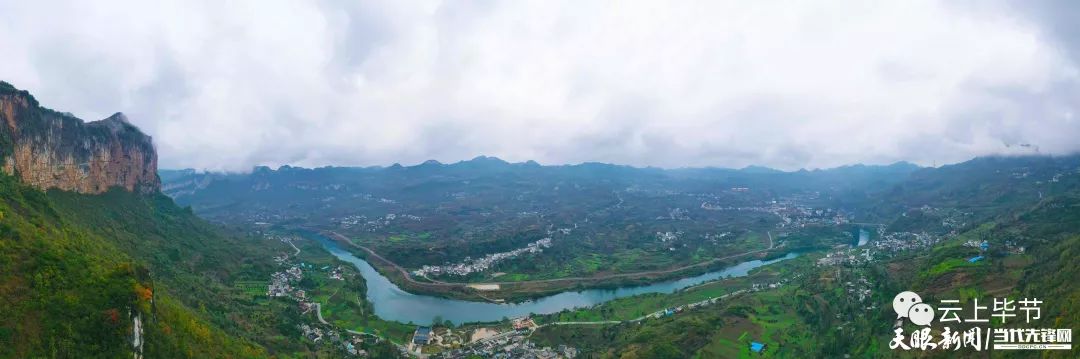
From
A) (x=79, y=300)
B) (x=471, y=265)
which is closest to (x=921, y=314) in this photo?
(x=79, y=300)

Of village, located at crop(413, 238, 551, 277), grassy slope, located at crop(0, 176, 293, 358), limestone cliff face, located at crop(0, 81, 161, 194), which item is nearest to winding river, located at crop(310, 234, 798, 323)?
village, located at crop(413, 238, 551, 277)

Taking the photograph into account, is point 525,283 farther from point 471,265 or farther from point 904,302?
point 904,302

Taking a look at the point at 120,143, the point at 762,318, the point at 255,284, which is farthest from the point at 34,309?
the point at 120,143

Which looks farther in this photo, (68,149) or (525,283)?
(525,283)

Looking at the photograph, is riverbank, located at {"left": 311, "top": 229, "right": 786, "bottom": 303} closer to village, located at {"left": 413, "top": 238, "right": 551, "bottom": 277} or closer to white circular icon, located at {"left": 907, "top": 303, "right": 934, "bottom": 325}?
village, located at {"left": 413, "top": 238, "right": 551, "bottom": 277}

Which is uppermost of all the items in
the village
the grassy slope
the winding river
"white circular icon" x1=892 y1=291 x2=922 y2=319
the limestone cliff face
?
the limestone cliff face
